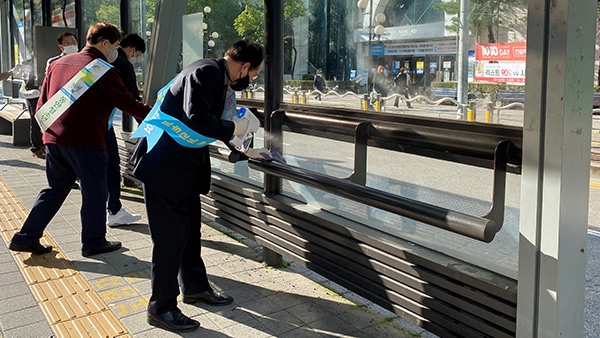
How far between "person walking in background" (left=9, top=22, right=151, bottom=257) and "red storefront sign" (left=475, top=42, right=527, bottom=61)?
101 inches

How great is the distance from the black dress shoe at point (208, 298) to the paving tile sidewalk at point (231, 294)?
4 cm

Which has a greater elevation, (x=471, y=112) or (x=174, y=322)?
(x=471, y=112)

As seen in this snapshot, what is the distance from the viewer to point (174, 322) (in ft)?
10.7

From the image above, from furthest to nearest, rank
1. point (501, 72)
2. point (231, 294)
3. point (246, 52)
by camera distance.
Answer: point (231, 294) → point (246, 52) → point (501, 72)

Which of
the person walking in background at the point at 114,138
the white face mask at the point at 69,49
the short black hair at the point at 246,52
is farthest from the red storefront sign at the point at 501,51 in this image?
the white face mask at the point at 69,49

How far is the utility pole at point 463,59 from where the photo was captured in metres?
2.74

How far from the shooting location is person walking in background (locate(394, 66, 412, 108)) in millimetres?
3111

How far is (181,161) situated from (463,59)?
62.5 inches

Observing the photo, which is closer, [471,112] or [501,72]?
[501,72]

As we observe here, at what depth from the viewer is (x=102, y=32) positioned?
457cm

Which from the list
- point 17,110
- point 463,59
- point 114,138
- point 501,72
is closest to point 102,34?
point 114,138

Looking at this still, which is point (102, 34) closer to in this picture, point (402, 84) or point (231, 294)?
point (231, 294)

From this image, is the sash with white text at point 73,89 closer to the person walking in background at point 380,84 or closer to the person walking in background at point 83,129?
the person walking in background at point 83,129

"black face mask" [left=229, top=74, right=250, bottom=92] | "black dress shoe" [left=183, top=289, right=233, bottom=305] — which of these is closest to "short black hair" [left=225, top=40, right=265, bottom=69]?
"black face mask" [left=229, top=74, right=250, bottom=92]
